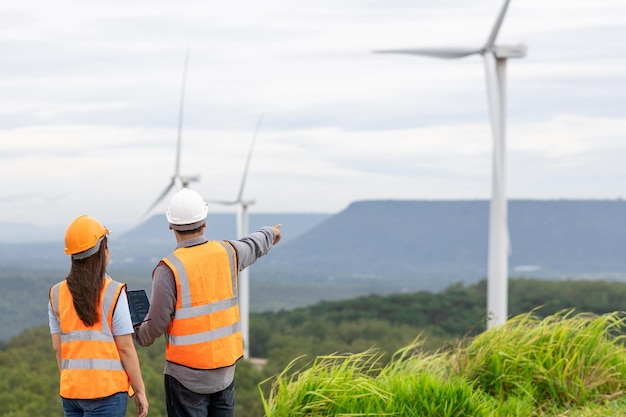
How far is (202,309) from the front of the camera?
6.05m

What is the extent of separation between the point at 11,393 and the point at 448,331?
69.0 m

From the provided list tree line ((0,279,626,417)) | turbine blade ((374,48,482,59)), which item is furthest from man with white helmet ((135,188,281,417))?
tree line ((0,279,626,417))

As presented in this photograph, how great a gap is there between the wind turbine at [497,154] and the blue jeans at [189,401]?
12954mm

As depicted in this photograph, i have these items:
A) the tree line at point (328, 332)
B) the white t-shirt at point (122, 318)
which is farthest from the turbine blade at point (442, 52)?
the tree line at point (328, 332)

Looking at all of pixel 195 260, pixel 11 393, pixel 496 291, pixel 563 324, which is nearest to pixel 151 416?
pixel 11 393

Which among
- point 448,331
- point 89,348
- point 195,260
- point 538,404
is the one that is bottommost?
point 448,331

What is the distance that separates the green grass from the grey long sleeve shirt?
1.49 m

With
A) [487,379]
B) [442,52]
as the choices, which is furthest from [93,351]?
[442,52]

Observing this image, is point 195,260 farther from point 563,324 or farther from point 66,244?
point 563,324

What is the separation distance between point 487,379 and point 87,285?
5.33 m

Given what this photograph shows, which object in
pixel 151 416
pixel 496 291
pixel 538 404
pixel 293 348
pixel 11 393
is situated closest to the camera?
pixel 538 404

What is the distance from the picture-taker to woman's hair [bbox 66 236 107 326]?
5.51 meters

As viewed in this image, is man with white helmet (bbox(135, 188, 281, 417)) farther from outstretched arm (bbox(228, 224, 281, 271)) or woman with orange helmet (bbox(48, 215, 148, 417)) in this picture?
woman with orange helmet (bbox(48, 215, 148, 417))

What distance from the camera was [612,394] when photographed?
9555mm
